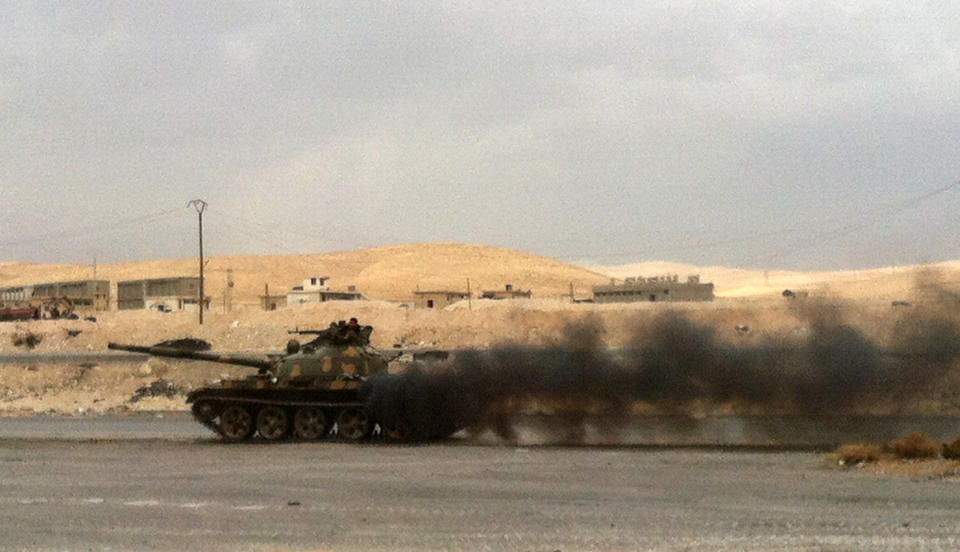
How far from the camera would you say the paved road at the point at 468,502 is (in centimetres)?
1744

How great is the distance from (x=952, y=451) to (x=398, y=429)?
13234 millimetres

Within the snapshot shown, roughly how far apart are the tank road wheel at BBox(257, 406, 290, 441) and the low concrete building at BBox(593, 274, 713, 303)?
52.0m

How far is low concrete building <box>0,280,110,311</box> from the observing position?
11662cm

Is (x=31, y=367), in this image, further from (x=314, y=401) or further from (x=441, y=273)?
(x=441, y=273)

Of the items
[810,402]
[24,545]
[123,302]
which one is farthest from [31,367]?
[123,302]

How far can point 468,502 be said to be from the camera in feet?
69.3

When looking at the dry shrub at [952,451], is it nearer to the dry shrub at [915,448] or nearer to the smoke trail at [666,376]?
the dry shrub at [915,448]

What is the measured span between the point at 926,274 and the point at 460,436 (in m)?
12.2

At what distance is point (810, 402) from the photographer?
32344 mm

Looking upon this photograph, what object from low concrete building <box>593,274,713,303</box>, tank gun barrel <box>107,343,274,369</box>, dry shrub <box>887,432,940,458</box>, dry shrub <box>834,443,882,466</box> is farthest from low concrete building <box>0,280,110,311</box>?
dry shrub <box>887,432,940,458</box>

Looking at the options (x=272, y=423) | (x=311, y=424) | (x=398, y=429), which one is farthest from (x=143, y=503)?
(x=272, y=423)

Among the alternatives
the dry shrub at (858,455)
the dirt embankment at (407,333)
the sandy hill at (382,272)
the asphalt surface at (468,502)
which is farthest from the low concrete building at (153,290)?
the dry shrub at (858,455)

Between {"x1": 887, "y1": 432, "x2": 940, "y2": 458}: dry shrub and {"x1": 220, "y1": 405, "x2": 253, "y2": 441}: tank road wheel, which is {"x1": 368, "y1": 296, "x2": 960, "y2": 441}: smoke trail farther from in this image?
{"x1": 887, "y1": 432, "x2": 940, "y2": 458}: dry shrub

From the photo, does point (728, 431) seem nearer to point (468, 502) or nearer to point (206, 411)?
Result: point (206, 411)
